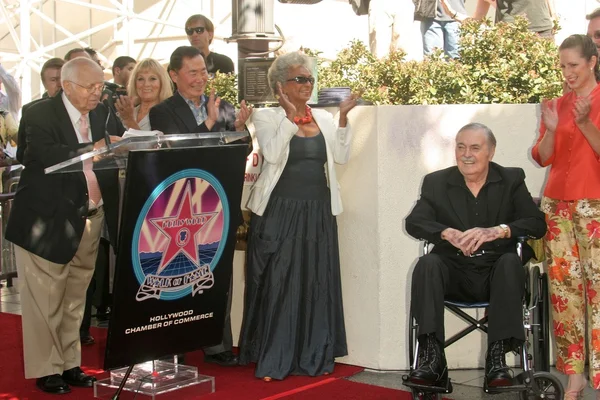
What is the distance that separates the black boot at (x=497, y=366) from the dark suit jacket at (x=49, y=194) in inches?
92.1

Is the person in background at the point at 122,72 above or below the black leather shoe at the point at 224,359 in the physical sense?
above

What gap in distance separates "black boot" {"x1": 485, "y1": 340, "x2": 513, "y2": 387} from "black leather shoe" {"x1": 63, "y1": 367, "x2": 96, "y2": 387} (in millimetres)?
2275

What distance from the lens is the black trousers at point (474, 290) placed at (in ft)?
15.7

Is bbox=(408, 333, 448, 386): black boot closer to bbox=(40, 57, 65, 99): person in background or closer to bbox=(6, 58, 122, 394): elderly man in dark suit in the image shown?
bbox=(6, 58, 122, 394): elderly man in dark suit

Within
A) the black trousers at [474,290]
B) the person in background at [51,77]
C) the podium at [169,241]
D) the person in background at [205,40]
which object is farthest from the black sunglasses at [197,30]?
the black trousers at [474,290]

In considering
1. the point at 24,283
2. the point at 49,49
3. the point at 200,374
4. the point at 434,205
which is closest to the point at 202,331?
the point at 200,374

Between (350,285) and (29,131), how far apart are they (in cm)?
218

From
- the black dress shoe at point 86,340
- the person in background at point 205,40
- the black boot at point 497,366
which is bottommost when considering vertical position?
the black dress shoe at point 86,340

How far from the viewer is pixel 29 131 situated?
5266mm

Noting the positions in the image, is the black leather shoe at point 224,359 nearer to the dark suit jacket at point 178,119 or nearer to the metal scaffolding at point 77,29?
the dark suit jacket at point 178,119

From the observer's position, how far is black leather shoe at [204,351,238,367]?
5973 millimetres

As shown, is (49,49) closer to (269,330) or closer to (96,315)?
(96,315)

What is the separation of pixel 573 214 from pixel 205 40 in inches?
146

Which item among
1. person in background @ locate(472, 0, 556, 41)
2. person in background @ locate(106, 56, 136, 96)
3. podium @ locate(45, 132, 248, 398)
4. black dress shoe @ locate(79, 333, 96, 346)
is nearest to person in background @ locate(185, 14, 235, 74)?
person in background @ locate(106, 56, 136, 96)
